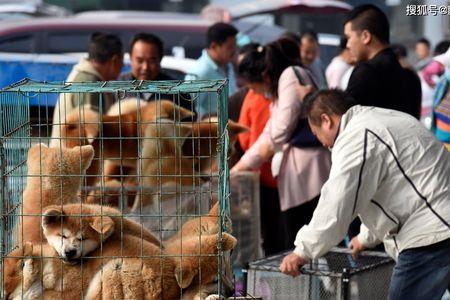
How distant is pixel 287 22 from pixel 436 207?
13314 millimetres

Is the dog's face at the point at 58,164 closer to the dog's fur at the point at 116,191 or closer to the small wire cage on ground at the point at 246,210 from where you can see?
the dog's fur at the point at 116,191

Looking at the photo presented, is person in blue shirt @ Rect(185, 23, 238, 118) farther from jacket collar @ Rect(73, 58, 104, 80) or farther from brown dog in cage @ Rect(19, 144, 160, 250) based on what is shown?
brown dog in cage @ Rect(19, 144, 160, 250)

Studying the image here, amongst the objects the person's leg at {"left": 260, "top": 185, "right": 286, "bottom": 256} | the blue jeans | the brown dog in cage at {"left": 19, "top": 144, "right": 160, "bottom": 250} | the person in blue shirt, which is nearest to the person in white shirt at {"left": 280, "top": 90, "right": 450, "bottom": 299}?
the blue jeans

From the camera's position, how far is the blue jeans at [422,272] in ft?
14.3

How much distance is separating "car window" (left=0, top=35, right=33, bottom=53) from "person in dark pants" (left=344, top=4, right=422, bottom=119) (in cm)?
701

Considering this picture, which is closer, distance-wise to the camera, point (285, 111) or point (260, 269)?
point (260, 269)

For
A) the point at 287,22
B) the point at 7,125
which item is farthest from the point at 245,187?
the point at 287,22

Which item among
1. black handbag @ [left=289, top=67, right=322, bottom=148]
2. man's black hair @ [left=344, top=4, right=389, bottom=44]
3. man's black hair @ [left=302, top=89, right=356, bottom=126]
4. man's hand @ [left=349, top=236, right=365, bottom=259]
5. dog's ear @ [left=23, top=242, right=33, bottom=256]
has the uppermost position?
man's black hair @ [left=344, top=4, right=389, bottom=44]

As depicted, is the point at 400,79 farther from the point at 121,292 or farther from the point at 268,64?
the point at 121,292

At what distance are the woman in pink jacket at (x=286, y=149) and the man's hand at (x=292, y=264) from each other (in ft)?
6.48

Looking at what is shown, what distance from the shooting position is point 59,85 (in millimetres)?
4242

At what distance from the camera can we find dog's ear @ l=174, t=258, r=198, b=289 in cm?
394

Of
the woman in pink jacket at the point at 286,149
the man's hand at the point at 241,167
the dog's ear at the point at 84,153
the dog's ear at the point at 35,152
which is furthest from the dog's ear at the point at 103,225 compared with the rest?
the man's hand at the point at 241,167

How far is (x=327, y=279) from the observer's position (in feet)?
14.9
